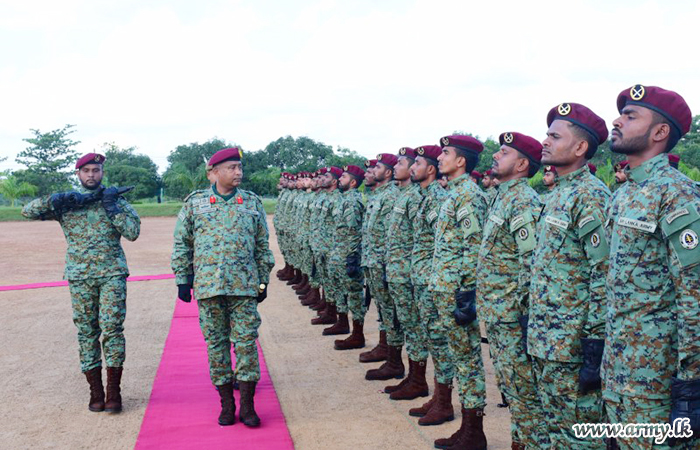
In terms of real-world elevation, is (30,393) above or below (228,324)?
below

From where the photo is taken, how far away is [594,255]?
117 inches

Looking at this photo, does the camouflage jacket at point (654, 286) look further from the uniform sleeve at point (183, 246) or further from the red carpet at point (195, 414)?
the uniform sleeve at point (183, 246)

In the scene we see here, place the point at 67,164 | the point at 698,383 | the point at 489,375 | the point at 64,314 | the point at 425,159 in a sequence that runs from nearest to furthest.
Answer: the point at 698,383 < the point at 425,159 < the point at 489,375 < the point at 64,314 < the point at 67,164

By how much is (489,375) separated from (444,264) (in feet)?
7.30

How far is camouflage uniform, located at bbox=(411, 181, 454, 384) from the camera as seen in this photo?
16.3 ft

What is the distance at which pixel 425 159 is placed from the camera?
549cm

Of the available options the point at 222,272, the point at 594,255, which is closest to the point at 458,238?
the point at 594,255

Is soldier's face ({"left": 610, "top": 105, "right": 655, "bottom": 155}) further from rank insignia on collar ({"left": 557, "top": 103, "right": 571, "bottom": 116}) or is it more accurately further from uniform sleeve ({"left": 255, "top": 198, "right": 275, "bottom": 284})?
uniform sleeve ({"left": 255, "top": 198, "right": 275, "bottom": 284})

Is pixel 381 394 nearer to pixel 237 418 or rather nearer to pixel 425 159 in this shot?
pixel 237 418

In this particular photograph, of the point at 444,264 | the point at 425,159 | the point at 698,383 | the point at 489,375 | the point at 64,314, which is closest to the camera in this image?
the point at 698,383

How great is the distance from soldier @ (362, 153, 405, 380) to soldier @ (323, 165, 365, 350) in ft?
3.30

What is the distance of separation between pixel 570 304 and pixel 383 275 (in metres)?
3.35

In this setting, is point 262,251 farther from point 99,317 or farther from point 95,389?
point 95,389

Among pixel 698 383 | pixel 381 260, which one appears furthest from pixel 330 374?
pixel 698 383
